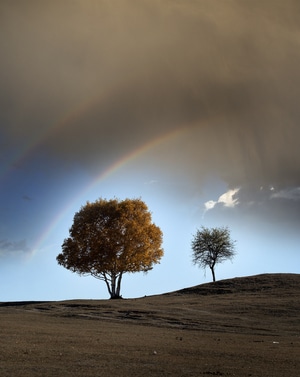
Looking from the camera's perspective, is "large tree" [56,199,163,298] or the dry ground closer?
the dry ground

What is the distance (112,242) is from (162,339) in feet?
135

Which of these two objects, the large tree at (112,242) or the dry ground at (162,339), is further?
the large tree at (112,242)

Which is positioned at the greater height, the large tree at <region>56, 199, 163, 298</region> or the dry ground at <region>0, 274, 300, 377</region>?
the large tree at <region>56, 199, 163, 298</region>

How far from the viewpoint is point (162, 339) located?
2730 cm

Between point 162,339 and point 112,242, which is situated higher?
point 112,242

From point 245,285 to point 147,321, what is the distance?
2758 centimetres

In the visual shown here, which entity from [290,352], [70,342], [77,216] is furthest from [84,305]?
[290,352]

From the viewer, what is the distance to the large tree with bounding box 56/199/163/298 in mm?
67625

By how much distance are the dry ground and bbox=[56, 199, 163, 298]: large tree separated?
15.0 metres

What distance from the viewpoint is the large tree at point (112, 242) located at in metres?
67.6

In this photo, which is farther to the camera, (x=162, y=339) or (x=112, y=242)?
(x=112, y=242)

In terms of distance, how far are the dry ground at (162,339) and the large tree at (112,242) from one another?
1498 cm

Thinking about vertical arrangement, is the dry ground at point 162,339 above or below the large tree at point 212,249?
below

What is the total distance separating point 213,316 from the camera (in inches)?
1631
